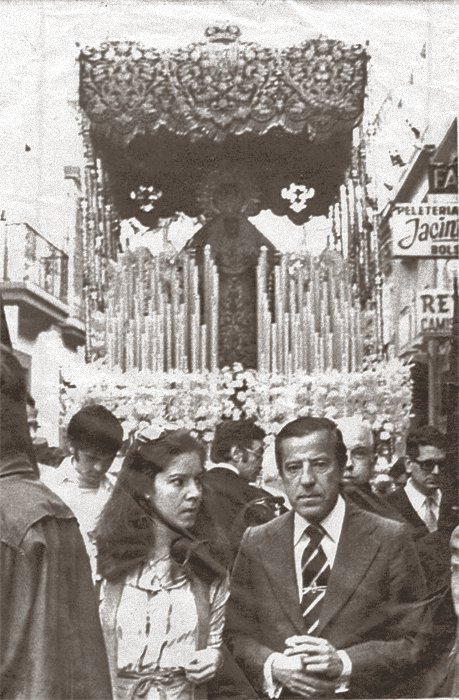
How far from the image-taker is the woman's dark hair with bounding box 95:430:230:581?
164 inches

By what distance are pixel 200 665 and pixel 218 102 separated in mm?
2513

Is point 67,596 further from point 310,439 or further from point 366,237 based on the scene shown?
point 366,237

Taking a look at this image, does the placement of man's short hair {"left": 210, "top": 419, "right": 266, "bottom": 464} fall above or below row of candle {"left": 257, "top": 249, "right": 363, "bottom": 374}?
below

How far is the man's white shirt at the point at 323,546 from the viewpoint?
4395mm

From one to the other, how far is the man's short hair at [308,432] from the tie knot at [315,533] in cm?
24

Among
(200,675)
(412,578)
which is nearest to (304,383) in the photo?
(412,578)

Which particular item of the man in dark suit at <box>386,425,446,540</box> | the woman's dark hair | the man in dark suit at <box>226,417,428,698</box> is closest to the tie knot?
the man in dark suit at <box>226,417,428,698</box>

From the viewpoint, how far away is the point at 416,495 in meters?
4.97

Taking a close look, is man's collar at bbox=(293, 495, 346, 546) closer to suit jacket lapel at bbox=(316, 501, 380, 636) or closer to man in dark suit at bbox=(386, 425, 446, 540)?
suit jacket lapel at bbox=(316, 501, 380, 636)

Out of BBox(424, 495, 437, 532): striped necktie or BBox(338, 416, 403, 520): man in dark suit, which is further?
BBox(424, 495, 437, 532): striped necktie

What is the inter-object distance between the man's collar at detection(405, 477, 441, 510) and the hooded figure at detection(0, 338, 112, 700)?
1.99 meters

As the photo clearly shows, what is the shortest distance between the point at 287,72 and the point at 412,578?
2.35m

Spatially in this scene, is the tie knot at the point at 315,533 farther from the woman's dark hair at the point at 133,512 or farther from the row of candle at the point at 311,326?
the row of candle at the point at 311,326

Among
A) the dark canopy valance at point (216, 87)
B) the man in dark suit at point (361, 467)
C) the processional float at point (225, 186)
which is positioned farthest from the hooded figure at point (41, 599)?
the dark canopy valance at point (216, 87)
